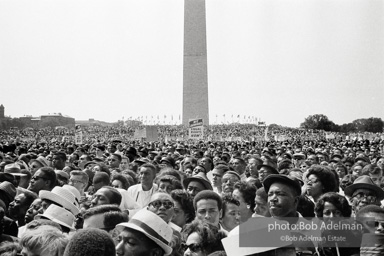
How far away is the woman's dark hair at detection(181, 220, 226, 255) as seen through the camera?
4.21 m

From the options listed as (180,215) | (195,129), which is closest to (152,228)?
(180,215)

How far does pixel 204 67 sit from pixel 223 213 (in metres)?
40.7

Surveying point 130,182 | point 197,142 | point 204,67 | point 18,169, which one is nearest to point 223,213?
point 130,182

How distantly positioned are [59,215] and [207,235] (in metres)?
1.77

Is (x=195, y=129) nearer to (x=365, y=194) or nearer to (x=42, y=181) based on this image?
(x=42, y=181)

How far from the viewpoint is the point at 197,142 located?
26844 millimetres

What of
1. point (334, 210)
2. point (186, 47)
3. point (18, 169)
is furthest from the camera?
point (186, 47)

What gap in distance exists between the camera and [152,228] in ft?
12.8

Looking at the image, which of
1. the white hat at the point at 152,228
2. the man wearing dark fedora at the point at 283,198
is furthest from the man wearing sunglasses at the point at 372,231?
the white hat at the point at 152,228

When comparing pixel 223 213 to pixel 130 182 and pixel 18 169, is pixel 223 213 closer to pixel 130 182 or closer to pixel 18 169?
pixel 130 182

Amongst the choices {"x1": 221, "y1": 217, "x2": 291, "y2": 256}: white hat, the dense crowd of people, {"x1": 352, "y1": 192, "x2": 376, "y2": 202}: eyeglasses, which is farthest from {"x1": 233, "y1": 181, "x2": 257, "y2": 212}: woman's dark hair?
{"x1": 221, "y1": 217, "x2": 291, "y2": 256}: white hat

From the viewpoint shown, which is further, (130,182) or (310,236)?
(130,182)

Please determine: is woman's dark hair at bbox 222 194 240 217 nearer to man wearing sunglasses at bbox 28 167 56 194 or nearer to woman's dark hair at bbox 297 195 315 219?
woman's dark hair at bbox 297 195 315 219

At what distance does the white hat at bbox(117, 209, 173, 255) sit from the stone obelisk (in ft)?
138
